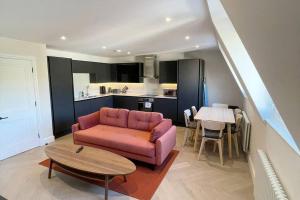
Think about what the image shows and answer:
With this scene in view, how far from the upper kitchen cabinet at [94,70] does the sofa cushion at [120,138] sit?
7.82ft

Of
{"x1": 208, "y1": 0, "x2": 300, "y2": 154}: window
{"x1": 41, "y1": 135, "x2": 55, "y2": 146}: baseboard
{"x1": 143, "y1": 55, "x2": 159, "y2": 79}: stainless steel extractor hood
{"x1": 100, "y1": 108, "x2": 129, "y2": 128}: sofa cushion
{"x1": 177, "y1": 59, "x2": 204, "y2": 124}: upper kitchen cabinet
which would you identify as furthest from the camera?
{"x1": 143, "y1": 55, "x2": 159, "y2": 79}: stainless steel extractor hood

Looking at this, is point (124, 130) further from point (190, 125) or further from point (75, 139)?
point (190, 125)

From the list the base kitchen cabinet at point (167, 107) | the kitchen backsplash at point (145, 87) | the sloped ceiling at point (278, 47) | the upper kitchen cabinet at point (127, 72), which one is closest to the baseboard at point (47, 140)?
the kitchen backsplash at point (145, 87)

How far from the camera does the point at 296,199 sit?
1.24 meters

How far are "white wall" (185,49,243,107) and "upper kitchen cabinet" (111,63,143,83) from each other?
1.84 meters

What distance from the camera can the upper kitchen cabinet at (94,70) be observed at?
Answer: 5.43 metres

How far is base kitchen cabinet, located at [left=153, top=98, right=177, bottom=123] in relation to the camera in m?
5.73

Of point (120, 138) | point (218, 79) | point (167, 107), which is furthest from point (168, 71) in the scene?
point (120, 138)

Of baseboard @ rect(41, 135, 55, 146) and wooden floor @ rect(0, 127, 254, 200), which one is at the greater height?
baseboard @ rect(41, 135, 55, 146)

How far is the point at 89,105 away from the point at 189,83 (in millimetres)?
3226

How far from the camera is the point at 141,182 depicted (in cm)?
271

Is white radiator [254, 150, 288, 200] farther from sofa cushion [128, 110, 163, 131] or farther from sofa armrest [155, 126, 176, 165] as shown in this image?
sofa cushion [128, 110, 163, 131]

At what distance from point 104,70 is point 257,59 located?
6.39 m

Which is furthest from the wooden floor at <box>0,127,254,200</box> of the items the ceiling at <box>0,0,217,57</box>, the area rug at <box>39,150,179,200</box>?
the ceiling at <box>0,0,217,57</box>
